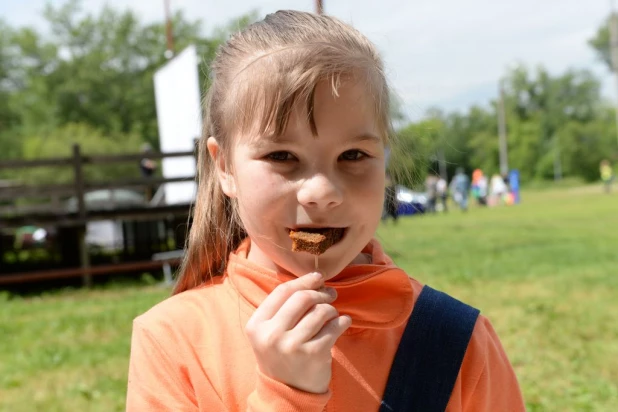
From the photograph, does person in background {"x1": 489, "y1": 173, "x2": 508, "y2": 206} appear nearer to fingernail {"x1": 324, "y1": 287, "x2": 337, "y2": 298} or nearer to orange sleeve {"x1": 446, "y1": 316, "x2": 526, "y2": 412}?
orange sleeve {"x1": 446, "y1": 316, "x2": 526, "y2": 412}

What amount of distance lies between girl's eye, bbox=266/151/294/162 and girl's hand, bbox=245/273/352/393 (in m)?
0.24

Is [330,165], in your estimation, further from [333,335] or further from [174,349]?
[174,349]

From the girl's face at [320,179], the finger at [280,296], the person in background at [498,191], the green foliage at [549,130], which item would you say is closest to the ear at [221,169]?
the girl's face at [320,179]

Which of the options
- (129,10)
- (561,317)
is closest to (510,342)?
(561,317)

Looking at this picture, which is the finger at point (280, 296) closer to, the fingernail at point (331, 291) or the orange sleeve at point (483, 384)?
the fingernail at point (331, 291)

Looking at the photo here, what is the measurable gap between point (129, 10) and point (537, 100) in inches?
1828

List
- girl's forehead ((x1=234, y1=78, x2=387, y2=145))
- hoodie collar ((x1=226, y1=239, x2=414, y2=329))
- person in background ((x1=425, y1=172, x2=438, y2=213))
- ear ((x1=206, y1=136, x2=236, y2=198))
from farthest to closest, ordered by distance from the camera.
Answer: person in background ((x1=425, y1=172, x2=438, y2=213)) → ear ((x1=206, y1=136, x2=236, y2=198)) → hoodie collar ((x1=226, y1=239, x2=414, y2=329)) → girl's forehead ((x1=234, y1=78, x2=387, y2=145))

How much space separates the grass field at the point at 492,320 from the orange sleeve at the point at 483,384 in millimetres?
501

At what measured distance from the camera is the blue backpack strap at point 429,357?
1373 mm

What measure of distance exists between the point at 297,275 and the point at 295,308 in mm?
225

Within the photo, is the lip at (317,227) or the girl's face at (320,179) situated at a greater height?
the girl's face at (320,179)

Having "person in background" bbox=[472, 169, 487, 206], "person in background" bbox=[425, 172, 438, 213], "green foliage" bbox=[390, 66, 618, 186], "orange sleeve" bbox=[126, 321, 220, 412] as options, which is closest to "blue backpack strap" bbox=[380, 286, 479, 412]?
"orange sleeve" bbox=[126, 321, 220, 412]

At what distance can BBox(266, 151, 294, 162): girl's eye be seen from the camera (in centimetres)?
127

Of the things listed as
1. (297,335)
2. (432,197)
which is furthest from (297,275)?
(432,197)
